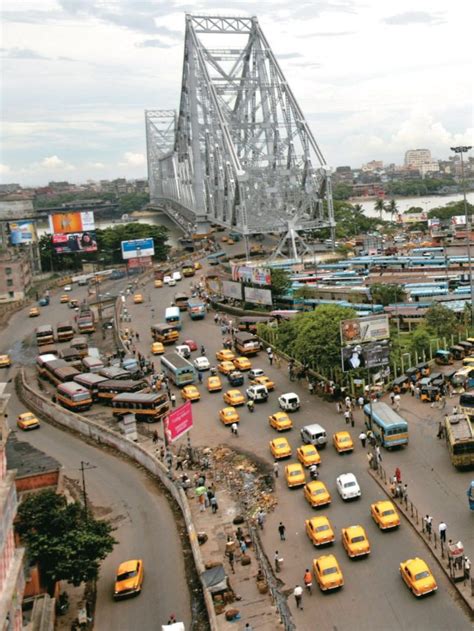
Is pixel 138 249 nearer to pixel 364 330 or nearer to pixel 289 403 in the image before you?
pixel 289 403

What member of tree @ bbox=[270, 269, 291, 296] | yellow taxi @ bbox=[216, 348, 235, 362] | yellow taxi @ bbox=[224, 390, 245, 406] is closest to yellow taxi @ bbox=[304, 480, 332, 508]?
yellow taxi @ bbox=[224, 390, 245, 406]

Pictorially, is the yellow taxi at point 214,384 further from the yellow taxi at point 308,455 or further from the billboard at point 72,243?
the billboard at point 72,243

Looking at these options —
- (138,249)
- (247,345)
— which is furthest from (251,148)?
(247,345)

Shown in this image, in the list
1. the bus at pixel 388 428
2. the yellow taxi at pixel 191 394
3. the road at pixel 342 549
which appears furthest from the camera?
the yellow taxi at pixel 191 394

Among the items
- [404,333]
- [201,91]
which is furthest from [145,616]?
[201,91]

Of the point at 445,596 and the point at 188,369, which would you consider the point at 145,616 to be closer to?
the point at 445,596

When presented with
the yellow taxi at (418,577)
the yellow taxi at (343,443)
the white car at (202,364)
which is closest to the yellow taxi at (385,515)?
the yellow taxi at (418,577)
